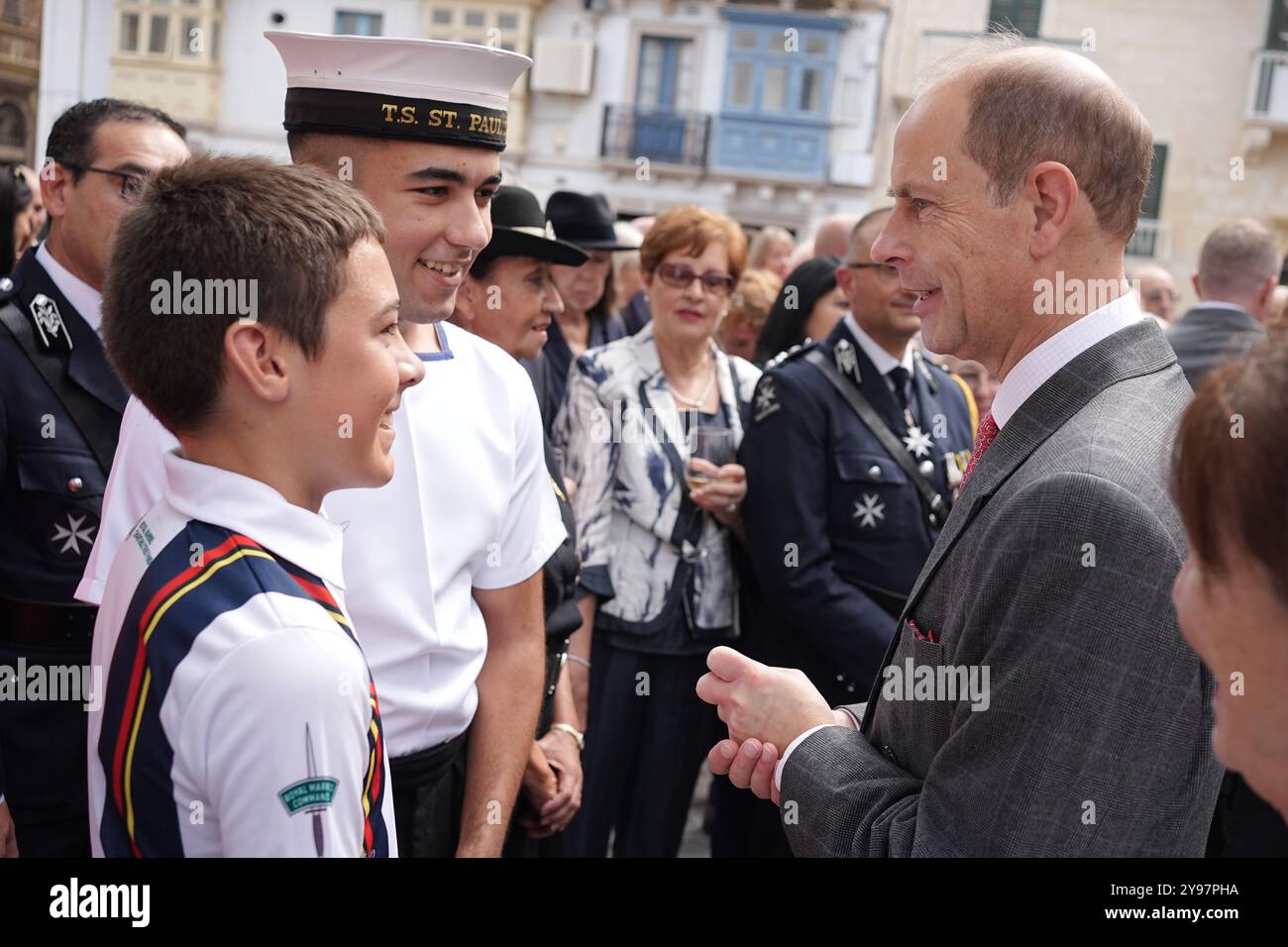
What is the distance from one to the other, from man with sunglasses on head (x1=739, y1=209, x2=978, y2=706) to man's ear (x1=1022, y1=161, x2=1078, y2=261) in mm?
1794

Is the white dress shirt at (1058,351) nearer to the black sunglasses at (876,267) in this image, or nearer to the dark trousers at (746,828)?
the black sunglasses at (876,267)

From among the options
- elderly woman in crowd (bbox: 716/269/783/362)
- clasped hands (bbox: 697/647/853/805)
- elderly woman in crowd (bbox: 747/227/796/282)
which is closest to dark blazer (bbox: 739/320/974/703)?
clasped hands (bbox: 697/647/853/805)

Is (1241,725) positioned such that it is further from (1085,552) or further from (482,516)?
(482,516)

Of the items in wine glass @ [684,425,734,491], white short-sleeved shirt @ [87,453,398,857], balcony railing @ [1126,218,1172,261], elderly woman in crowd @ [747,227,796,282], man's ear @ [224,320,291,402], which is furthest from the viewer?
balcony railing @ [1126,218,1172,261]

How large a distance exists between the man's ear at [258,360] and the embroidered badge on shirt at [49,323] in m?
1.43

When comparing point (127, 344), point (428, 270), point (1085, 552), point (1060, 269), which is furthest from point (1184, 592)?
point (428, 270)

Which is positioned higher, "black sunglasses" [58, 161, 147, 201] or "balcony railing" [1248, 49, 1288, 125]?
"balcony railing" [1248, 49, 1288, 125]

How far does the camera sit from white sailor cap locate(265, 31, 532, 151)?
2.20m

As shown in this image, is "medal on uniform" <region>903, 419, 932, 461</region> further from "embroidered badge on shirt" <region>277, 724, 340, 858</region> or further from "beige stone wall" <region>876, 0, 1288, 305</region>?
"beige stone wall" <region>876, 0, 1288, 305</region>

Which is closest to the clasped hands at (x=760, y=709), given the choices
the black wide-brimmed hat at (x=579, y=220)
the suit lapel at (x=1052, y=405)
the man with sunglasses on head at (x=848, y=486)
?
the suit lapel at (x=1052, y=405)

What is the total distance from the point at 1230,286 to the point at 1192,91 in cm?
1829

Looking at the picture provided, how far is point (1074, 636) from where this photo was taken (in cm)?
158

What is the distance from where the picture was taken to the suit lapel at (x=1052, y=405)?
1.80m

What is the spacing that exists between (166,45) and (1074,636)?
23.4 meters
